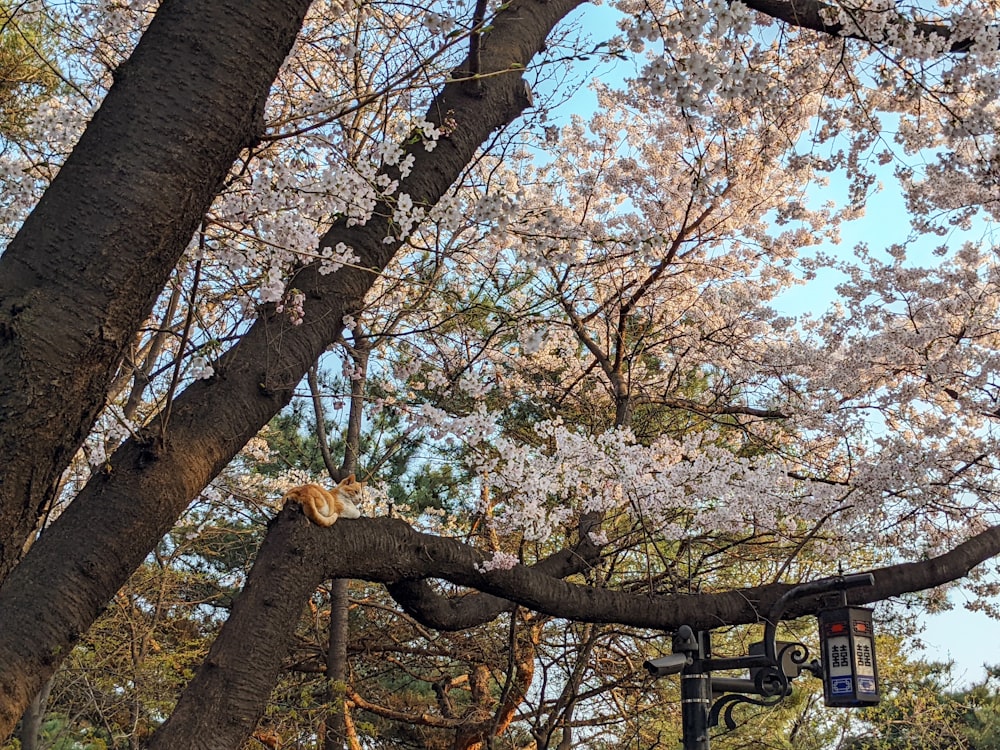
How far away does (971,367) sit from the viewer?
503cm

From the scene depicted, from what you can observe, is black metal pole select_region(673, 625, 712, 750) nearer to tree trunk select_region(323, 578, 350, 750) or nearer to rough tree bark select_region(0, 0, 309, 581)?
rough tree bark select_region(0, 0, 309, 581)

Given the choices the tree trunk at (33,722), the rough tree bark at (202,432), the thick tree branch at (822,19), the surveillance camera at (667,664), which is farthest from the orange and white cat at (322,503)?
the tree trunk at (33,722)

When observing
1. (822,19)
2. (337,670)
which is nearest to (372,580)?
(822,19)

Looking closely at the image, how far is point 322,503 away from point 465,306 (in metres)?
1.36

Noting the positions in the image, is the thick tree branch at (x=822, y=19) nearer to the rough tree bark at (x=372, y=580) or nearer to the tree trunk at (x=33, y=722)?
the rough tree bark at (x=372, y=580)

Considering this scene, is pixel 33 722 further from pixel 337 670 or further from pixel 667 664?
pixel 667 664

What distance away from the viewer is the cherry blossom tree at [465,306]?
1562 millimetres

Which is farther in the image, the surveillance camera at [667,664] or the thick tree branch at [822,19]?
the surveillance camera at [667,664]

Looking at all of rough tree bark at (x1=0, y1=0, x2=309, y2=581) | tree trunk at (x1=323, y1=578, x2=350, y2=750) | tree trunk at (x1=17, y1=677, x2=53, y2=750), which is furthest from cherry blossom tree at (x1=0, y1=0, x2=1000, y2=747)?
tree trunk at (x1=17, y1=677, x2=53, y2=750)

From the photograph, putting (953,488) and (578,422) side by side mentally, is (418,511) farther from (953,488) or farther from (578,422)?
(953,488)

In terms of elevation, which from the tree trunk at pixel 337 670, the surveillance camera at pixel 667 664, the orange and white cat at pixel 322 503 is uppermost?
the tree trunk at pixel 337 670

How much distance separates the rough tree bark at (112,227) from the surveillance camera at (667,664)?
2.67m

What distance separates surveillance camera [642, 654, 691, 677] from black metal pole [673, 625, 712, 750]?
0.07 feet

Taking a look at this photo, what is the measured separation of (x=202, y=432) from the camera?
2.42 meters
